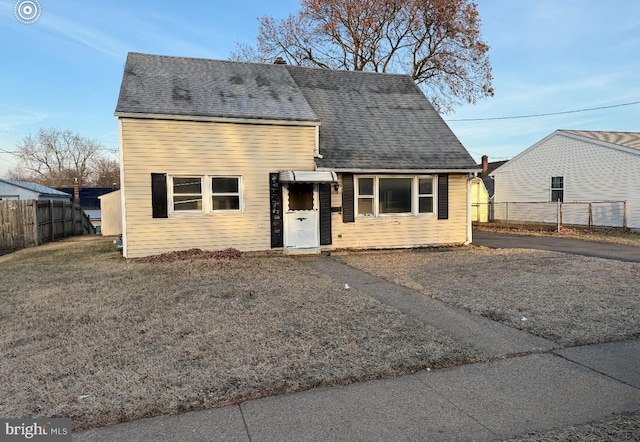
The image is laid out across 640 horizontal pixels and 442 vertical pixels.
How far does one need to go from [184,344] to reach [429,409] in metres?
2.81

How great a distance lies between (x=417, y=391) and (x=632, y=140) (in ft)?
75.0

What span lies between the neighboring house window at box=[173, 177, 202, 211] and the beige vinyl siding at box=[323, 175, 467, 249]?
12.9ft

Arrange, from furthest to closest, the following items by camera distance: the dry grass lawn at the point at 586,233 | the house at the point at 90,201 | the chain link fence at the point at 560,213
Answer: the house at the point at 90,201 < the chain link fence at the point at 560,213 < the dry grass lawn at the point at 586,233

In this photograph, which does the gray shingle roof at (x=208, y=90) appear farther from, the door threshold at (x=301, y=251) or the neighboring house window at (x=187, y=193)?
the door threshold at (x=301, y=251)

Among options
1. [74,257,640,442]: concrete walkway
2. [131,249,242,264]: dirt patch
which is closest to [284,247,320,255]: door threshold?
[131,249,242,264]: dirt patch

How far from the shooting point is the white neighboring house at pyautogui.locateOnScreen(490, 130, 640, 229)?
1939 centimetres

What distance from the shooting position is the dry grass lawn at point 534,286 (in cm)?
541

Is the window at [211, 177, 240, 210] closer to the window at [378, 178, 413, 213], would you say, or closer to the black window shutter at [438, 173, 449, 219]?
the window at [378, 178, 413, 213]

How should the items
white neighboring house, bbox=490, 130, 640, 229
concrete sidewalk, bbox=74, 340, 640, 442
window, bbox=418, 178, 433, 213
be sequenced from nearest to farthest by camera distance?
concrete sidewalk, bbox=74, 340, 640, 442
window, bbox=418, 178, 433, 213
white neighboring house, bbox=490, 130, 640, 229

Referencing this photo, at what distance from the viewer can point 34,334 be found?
515 cm

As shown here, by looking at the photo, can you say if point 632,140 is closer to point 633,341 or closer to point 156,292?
point 633,341

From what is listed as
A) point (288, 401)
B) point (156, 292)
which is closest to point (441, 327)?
point (288, 401)

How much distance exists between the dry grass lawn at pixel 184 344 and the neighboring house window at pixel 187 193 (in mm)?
3671

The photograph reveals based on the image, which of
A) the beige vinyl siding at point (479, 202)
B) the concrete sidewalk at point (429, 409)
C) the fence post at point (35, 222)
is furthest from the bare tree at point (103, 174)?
the concrete sidewalk at point (429, 409)
